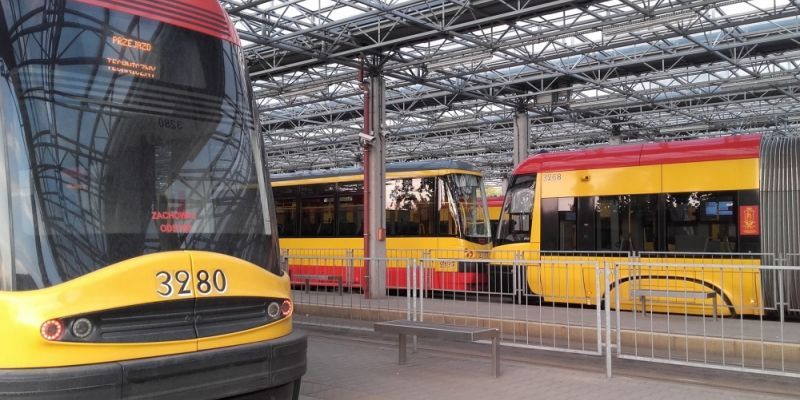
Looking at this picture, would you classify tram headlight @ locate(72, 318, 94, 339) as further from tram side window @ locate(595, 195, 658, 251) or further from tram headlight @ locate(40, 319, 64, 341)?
tram side window @ locate(595, 195, 658, 251)

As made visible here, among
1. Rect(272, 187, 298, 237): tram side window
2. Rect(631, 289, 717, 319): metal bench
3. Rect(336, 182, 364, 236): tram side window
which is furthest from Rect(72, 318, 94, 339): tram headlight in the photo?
Rect(272, 187, 298, 237): tram side window

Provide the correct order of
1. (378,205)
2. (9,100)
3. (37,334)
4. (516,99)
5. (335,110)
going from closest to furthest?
(37,334)
(9,100)
(378,205)
(516,99)
(335,110)

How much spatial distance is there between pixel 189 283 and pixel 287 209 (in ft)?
48.9

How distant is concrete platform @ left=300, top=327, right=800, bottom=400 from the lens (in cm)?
711

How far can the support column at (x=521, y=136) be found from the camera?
24.1 meters

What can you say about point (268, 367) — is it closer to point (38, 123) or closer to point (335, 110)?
point (38, 123)

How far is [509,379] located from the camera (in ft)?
25.6

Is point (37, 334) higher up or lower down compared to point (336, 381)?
higher up

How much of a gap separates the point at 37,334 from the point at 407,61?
50.3ft

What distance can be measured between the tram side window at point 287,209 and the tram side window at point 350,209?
1.66 m

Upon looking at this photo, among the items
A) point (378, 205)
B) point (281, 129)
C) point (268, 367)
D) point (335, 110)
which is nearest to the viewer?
point (268, 367)

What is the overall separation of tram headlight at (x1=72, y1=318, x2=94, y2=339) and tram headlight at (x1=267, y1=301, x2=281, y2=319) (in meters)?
1.45

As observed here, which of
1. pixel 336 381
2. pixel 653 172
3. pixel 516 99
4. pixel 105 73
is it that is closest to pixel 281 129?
pixel 516 99

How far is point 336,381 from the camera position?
25.7 feet
